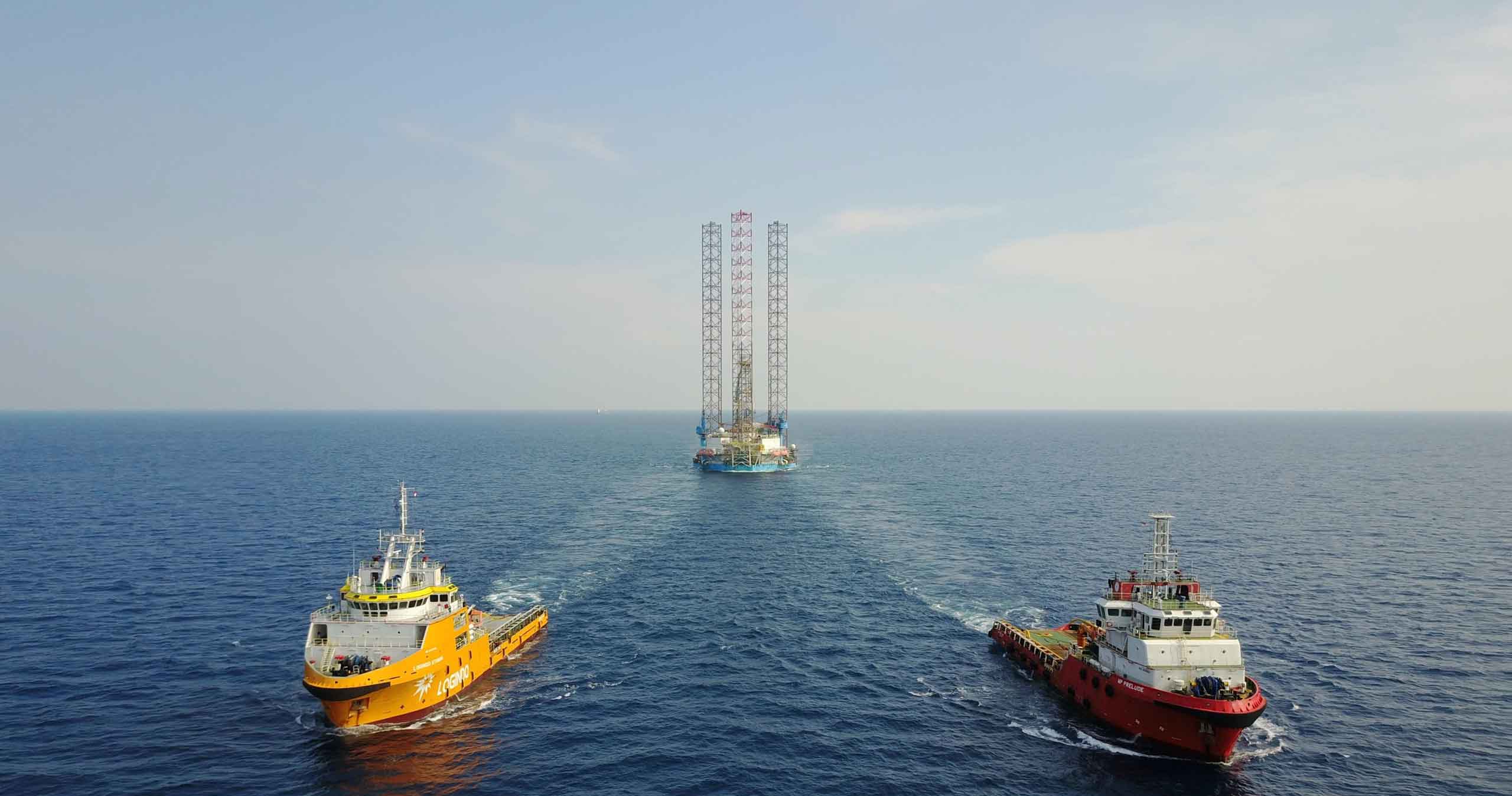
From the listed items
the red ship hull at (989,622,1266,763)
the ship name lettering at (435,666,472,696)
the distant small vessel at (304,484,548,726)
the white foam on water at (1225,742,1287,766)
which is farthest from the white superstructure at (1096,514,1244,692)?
the distant small vessel at (304,484,548,726)

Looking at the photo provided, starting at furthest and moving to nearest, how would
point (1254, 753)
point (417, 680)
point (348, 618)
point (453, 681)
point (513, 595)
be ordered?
1. point (513, 595)
2. point (453, 681)
3. point (348, 618)
4. point (417, 680)
5. point (1254, 753)

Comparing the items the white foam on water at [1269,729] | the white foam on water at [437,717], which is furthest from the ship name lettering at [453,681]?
the white foam on water at [1269,729]

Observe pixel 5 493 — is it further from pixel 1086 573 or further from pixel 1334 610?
pixel 1334 610

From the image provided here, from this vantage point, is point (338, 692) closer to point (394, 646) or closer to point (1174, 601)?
point (394, 646)

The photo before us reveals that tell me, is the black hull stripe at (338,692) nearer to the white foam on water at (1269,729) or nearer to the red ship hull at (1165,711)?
the red ship hull at (1165,711)

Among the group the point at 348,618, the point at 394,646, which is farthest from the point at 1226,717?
the point at 348,618

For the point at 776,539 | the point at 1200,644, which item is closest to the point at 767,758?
the point at 1200,644
